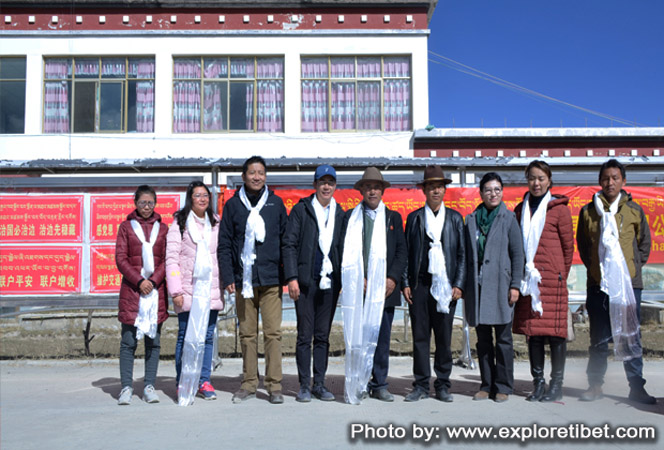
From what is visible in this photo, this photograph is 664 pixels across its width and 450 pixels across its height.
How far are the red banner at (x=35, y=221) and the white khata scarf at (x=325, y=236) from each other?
347 cm

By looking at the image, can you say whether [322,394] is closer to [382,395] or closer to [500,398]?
[382,395]

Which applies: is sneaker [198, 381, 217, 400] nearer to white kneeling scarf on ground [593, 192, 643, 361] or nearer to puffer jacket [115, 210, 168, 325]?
puffer jacket [115, 210, 168, 325]

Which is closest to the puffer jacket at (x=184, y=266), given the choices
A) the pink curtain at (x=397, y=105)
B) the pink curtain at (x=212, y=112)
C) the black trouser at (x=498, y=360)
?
the black trouser at (x=498, y=360)

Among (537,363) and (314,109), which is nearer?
(537,363)

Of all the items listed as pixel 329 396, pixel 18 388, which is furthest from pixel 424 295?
pixel 18 388

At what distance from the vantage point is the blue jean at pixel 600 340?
16.5ft

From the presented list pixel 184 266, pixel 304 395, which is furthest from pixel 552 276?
pixel 184 266

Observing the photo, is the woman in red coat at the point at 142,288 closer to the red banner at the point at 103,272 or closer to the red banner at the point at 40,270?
the red banner at the point at 103,272

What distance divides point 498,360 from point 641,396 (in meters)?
1.19

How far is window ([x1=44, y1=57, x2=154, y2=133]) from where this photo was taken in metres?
18.5

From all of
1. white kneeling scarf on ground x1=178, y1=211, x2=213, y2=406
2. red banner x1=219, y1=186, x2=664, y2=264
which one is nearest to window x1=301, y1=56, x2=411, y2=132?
red banner x1=219, y1=186, x2=664, y2=264

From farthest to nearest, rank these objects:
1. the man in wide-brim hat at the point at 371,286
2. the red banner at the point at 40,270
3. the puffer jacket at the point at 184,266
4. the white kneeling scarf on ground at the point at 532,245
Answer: the red banner at the point at 40,270, the puffer jacket at the point at 184,266, the man in wide-brim hat at the point at 371,286, the white kneeling scarf on ground at the point at 532,245

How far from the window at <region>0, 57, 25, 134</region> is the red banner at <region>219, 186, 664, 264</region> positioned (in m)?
14.7

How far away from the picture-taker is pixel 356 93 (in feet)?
61.4
